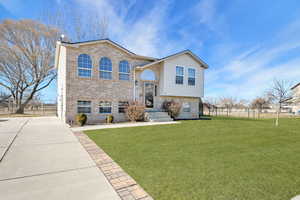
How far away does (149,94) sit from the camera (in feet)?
47.4

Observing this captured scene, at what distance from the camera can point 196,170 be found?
10.7 feet

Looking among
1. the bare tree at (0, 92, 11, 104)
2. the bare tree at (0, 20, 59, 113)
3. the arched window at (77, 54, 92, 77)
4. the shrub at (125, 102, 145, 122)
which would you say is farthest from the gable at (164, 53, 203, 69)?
the bare tree at (0, 92, 11, 104)

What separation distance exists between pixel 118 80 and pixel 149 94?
3.52 metres

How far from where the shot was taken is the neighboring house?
1125cm

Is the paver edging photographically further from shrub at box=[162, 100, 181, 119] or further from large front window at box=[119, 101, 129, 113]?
shrub at box=[162, 100, 181, 119]

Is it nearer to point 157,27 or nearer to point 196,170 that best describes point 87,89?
point 157,27

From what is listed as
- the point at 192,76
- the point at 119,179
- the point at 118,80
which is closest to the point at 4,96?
the point at 118,80

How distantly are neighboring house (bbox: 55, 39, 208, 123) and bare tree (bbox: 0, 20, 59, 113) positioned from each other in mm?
10660

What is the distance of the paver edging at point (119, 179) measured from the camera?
2.42 metres

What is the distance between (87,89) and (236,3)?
43.9 feet

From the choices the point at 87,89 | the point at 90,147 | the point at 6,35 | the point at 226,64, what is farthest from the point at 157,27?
the point at 6,35

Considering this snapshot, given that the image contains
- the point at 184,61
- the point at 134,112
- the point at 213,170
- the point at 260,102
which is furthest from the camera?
the point at 260,102

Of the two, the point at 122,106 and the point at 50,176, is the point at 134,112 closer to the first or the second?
the point at 122,106

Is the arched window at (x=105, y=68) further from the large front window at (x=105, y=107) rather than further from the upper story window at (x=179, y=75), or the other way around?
the upper story window at (x=179, y=75)
